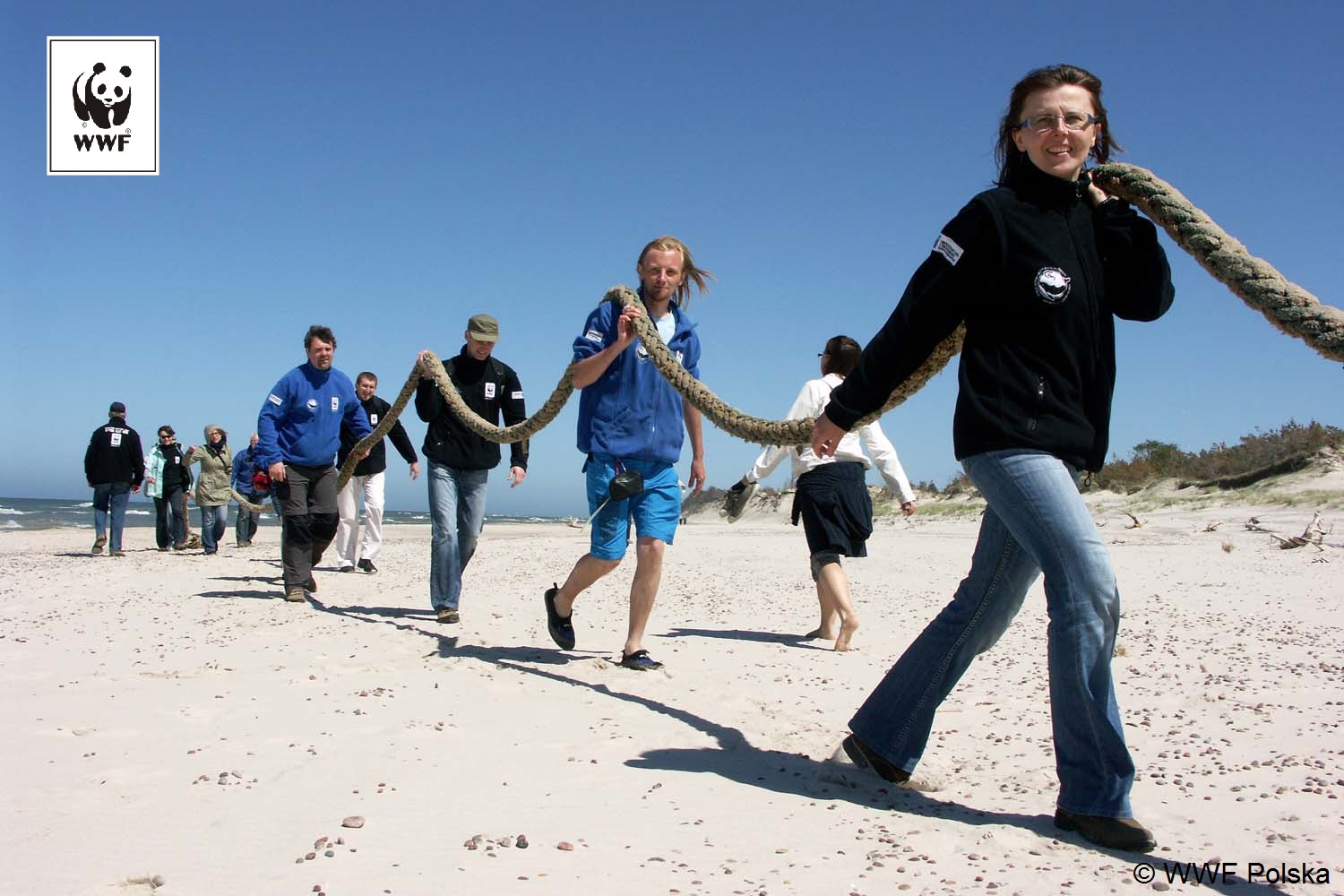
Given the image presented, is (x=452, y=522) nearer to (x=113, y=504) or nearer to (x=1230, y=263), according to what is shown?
(x=1230, y=263)

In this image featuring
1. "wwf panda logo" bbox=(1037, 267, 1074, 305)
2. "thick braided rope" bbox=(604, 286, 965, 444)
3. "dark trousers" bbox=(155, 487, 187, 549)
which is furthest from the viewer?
"dark trousers" bbox=(155, 487, 187, 549)

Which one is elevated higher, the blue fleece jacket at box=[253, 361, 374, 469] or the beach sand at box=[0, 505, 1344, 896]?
the blue fleece jacket at box=[253, 361, 374, 469]

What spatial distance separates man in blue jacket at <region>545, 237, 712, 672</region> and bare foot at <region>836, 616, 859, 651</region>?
141 cm

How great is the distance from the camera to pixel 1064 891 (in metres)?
2.41

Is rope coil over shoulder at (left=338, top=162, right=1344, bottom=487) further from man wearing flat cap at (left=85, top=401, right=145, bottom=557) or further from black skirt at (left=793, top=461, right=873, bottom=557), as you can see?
man wearing flat cap at (left=85, top=401, right=145, bottom=557)

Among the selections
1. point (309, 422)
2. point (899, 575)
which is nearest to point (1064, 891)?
point (309, 422)

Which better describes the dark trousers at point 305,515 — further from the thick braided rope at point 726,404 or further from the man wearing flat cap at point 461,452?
the thick braided rope at point 726,404

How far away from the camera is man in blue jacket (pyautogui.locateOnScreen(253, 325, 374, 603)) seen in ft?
25.5

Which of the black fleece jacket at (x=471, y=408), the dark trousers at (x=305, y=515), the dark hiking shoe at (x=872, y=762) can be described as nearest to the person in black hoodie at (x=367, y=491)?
the dark trousers at (x=305, y=515)

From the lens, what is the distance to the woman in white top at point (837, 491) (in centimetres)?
598

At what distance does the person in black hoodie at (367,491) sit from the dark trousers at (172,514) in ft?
18.8

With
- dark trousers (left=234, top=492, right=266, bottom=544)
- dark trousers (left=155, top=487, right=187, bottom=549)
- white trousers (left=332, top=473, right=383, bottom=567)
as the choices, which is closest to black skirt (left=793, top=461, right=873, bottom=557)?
white trousers (left=332, top=473, right=383, bottom=567)

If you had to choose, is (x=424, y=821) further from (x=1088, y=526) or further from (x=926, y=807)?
(x=1088, y=526)

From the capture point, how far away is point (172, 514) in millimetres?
15328
